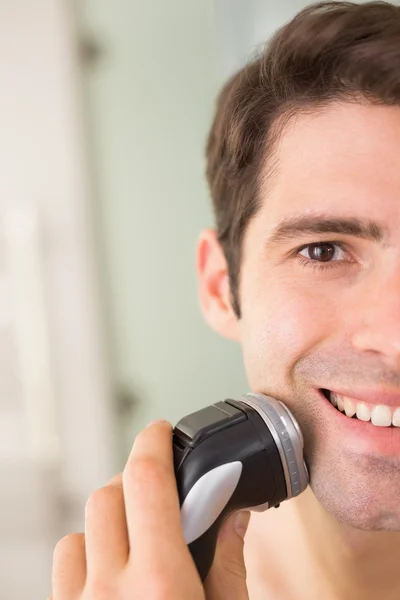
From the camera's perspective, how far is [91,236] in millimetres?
1718

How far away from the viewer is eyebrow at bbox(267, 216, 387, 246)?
0.75 meters

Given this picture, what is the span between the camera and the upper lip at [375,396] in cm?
75

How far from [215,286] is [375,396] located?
1.48ft

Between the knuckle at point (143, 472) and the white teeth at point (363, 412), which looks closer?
the knuckle at point (143, 472)

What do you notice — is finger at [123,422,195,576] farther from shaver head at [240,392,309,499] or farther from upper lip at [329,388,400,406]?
upper lip at [329,388,400,406]

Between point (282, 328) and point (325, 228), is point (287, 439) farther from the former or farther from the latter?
point (325, 228)

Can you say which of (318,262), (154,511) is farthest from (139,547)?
(318,262)

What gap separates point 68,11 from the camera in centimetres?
164

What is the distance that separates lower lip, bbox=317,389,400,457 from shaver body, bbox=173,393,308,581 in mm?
78

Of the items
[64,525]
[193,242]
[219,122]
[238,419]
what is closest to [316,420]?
[238,419]

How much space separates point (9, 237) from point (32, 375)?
1.32 feet

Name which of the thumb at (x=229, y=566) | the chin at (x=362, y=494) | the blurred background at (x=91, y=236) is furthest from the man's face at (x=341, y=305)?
the blurred background at (x=91, y=236)

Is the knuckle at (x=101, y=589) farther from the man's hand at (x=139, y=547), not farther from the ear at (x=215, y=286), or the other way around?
the ear at (x=215, y=286)

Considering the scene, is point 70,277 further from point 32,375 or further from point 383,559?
point 383,559
